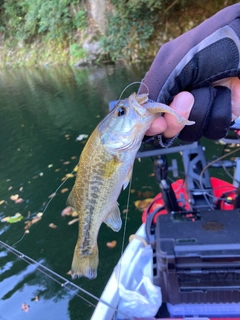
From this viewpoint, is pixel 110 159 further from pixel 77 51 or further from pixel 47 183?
pixel 77 51

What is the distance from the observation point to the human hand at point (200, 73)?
167cm

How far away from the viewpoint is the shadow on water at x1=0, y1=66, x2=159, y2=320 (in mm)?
3883

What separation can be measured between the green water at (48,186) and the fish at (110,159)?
2392 mm

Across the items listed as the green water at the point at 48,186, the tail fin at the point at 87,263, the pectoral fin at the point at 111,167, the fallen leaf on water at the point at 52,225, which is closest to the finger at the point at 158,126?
the pectoral fin at the point at 111,167

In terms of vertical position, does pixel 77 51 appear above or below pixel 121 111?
below

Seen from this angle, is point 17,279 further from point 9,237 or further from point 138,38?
point 138,38

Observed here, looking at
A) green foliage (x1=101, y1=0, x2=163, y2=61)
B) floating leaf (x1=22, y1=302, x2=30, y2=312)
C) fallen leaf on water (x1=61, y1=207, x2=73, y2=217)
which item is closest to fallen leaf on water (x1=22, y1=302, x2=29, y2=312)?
floating leaf (x1=22, y1=302, x2=30, y2=312)

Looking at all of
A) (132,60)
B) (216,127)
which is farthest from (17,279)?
(132,60)

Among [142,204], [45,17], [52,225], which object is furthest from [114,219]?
[45,17]

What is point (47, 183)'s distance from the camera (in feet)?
20.4

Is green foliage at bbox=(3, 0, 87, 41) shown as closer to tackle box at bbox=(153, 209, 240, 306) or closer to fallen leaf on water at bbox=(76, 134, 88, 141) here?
fallen leaf on water at bbox=(76, 134, 88, 141)

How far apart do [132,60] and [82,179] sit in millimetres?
15145

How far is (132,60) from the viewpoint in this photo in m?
15.8

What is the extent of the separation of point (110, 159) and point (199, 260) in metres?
1.26
